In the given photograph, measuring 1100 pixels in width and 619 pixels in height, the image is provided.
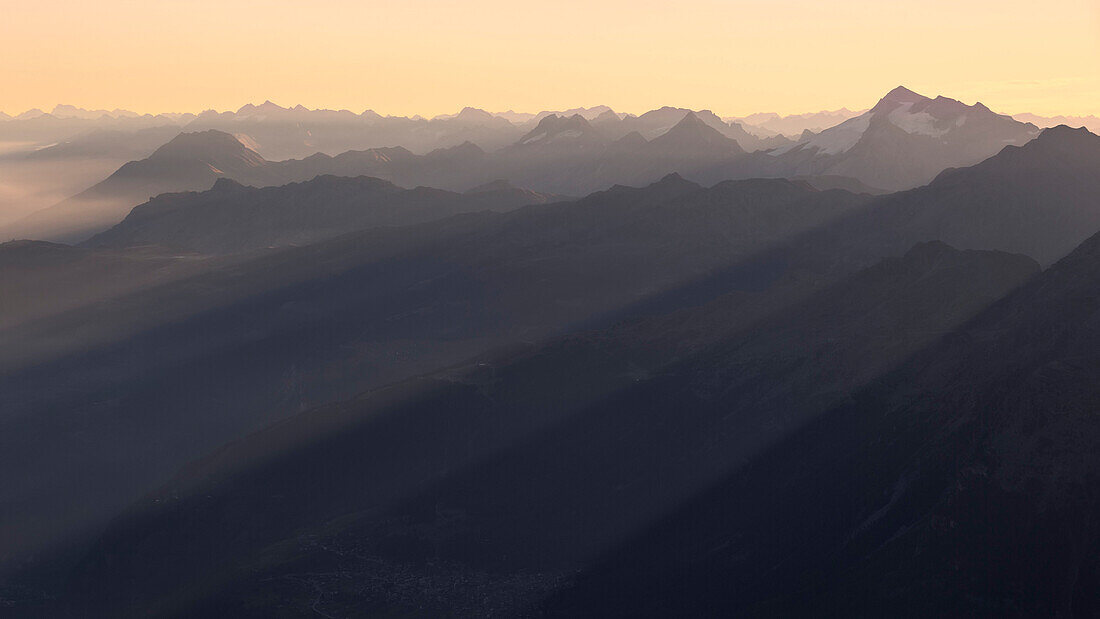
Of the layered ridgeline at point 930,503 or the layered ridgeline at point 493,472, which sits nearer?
the layered ridgeline at point 930,503

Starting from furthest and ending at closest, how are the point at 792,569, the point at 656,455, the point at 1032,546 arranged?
1. the point at 656,455
2. the point at 792,569
3. the point at 1032,546

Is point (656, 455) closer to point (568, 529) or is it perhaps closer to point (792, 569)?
point (568, 529)

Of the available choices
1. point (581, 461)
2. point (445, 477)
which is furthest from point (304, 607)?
point (581, 461)

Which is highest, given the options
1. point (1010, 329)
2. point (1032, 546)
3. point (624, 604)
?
point (1010, 329)

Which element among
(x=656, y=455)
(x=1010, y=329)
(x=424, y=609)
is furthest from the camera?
(x=656, y=455)

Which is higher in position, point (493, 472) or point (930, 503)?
point (930, 503)

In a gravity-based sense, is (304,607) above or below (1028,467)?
below

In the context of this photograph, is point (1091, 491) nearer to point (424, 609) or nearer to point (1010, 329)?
point (1010, 329)

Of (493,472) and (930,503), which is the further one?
(493,472)

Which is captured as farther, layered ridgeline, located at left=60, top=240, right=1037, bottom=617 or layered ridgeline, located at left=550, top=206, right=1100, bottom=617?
layered ridgeline, located at left=60, top=240, right=1037, bottom=617

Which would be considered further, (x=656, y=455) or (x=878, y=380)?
(x=656, y=455)
